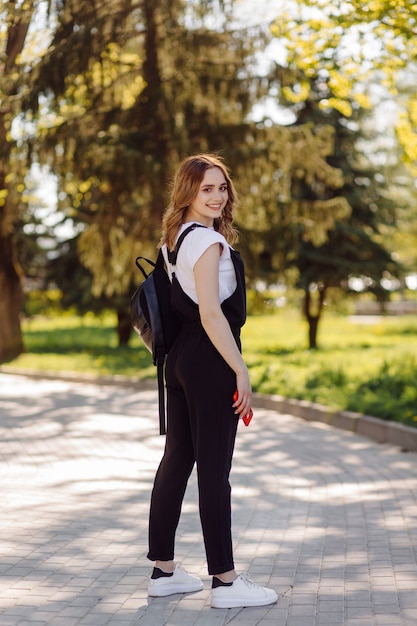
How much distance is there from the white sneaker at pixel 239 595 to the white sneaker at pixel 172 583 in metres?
0.27

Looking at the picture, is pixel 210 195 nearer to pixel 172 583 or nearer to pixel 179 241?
pixel 179 241

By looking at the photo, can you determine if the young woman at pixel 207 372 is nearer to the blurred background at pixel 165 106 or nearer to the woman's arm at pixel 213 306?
the woman's arm at pixel 213 306

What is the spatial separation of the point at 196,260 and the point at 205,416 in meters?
0.67

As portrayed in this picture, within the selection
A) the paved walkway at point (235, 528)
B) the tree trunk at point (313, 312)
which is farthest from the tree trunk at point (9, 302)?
the paved walkway at point (235, 528)

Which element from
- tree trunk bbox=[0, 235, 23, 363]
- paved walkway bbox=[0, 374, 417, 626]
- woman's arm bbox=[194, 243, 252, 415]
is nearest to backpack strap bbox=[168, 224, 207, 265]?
woman's arm bbox=[194, 243, 252, 415]

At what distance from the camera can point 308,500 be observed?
7.47 m

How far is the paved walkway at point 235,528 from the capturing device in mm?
4629

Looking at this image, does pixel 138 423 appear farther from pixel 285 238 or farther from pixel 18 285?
pixel 18 285

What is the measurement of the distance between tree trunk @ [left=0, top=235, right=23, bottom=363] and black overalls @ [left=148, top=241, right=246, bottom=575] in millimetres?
18949

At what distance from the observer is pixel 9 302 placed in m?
23.6

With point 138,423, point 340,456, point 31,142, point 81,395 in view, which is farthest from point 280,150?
point 340,456

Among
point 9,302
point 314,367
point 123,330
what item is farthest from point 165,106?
point 123,330

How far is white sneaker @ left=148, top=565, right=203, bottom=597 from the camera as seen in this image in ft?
15.9

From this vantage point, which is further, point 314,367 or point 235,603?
point 314,367
